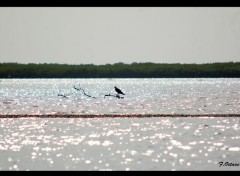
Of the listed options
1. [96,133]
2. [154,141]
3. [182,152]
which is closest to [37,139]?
[96,133]

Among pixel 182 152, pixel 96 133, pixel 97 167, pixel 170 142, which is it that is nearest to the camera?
pixel 97 167

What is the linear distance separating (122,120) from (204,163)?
70.4ft

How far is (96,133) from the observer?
124ft

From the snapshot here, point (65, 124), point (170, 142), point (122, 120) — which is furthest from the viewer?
point (122, 120)

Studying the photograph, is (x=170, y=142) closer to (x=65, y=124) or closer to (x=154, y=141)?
(x=154, y=141)

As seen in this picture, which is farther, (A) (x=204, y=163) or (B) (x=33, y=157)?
(B) (x=33, y=157)
